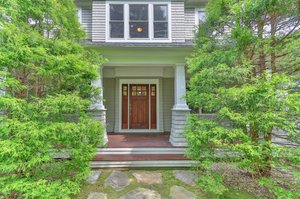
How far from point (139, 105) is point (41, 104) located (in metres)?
5.21

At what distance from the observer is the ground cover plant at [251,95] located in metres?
2.61

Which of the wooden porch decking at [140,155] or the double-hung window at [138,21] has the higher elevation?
the double-hung window at [138,21]

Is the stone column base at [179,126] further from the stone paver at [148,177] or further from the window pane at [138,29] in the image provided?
the window pane at [138,29]

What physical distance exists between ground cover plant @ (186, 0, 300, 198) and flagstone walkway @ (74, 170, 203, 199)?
54 centimetres

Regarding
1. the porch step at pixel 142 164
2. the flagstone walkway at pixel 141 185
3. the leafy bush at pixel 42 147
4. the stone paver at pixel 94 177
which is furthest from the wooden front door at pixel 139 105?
the leafy bush at pixel 42 147

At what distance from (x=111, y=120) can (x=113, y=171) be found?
12.4 feet

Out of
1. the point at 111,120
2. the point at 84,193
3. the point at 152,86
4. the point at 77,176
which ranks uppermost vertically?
the point at 152,86

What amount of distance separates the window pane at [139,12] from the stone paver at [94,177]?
535cm

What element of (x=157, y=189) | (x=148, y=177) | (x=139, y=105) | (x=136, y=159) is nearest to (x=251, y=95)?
(x=157, y=189)

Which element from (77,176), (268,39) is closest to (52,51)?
(77,176)

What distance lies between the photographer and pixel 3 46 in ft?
8.28

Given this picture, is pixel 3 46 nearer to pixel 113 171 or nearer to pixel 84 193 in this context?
pixel 84 193

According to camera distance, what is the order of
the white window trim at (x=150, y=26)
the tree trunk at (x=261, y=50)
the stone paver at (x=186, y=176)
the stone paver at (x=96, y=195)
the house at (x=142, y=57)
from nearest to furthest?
the stone paver at (x=96, y=195), the tree trunk at (x=261, y=50), the stone paver at (x=186, y=176), the house at (x=142, y=57), the white window trim at (x=150, y=26)

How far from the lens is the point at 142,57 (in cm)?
566
